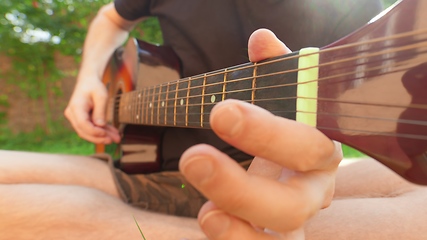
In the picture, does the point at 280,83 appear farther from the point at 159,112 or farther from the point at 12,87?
the point at 12,87

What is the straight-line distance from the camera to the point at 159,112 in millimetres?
744

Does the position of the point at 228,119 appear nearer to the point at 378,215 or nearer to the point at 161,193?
the point at 378,215

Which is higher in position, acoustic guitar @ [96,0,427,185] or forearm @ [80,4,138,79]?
forearm @ [80,4,138,79]

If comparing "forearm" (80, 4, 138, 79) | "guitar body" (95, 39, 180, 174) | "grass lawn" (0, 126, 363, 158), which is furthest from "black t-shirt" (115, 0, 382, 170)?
"grass lawn" (0, 126, 363, 158)

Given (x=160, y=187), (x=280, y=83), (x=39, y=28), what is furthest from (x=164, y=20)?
(x=39, y=28)

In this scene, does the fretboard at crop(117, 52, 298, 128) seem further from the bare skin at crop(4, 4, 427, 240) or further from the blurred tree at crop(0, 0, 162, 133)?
the blurred tree at crop(0, 0, 162, 133)

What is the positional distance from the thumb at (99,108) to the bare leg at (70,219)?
42cm

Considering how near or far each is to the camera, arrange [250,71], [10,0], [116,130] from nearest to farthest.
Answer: [250,71], [116,130], [10,0]

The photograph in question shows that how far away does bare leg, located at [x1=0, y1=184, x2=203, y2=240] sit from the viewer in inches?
24.3

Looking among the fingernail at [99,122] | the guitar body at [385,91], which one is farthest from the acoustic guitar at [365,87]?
the fingernail at [99,122]

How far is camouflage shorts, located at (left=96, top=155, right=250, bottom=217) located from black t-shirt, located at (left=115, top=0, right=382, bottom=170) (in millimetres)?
80

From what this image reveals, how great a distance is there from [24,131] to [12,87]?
33 cm

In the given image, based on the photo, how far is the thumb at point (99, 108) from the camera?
1142mm

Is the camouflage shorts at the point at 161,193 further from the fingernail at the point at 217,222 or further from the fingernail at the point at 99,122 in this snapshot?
the fingernail at the point at 217,222
